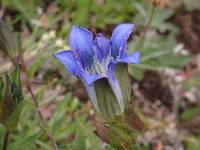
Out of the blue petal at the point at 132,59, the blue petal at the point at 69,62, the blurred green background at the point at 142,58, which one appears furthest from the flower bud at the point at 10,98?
the blurred green background at the point at 142,58

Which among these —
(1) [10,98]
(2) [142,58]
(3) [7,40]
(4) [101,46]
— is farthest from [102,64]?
(2) [142,58]

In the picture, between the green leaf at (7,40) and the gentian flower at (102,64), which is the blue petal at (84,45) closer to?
the gentian flower at (102,64)

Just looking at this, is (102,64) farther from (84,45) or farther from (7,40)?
(7,40)

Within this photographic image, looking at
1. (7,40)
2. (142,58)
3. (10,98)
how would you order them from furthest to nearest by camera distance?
(142,58) < (7,40) < (10,98)

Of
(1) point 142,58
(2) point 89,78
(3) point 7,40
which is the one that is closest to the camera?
(2) point 89,78

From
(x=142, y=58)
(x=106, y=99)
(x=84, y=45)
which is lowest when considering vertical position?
(x=142, y=58)

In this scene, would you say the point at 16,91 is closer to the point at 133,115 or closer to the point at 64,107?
the point at 133,115

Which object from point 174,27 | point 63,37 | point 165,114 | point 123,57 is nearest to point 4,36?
point 123,57
